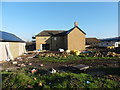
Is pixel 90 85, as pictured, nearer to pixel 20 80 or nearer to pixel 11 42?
pixel 20 80

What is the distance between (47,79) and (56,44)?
21104 mm

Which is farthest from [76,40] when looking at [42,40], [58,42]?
[42,40]

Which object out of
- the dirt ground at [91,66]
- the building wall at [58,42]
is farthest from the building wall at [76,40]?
the dirt ground at [91,66]

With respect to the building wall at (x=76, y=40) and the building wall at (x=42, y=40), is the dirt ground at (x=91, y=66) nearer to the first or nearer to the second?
the building wall at (x=76, y=40)

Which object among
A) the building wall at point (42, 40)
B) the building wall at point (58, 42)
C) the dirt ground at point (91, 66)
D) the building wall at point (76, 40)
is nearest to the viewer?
the dirt ground at point (91, 66)

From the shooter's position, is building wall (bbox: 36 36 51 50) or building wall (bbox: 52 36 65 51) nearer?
building wall (bbox: 52 36 65 51)

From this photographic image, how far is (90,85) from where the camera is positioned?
3701 mm

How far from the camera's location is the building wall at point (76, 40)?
73.2 ft

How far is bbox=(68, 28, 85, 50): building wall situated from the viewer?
22306mm

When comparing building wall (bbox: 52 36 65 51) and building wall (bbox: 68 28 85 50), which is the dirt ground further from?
building wall (bbox: 52 36 65 51)

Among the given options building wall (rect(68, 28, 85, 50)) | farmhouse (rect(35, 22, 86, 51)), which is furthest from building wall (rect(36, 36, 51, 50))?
building wall (rect(68, 28, 85, 50))

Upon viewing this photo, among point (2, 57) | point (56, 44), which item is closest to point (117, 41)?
point (56, 44)

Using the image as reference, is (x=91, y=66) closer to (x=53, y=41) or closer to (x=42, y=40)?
(x=53, y=41)

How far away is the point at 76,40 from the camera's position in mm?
22750
